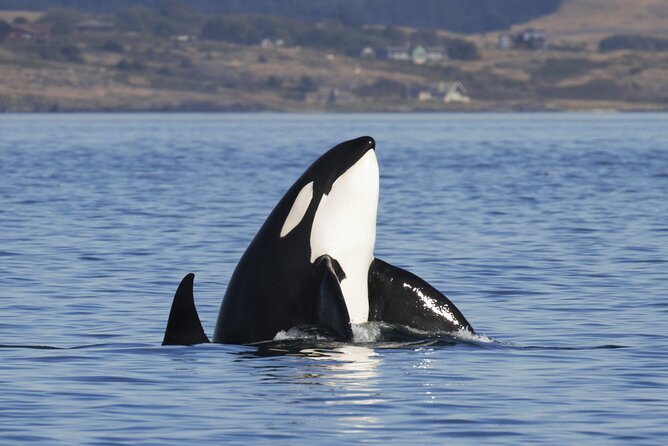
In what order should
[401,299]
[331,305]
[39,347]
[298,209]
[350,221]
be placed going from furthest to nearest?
[39,347]
[401,299]
[298,209]
[350,221]
[331,305]

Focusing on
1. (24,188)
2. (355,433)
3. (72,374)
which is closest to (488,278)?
(72,374)

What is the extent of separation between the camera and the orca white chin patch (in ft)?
44.1

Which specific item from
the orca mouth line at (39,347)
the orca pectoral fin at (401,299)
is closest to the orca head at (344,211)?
the orca pectoral fin at (401,299)

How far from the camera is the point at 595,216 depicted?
32.9 meters

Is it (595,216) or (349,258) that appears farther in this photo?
(595,216)

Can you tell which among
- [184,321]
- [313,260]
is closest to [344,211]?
[313,260]

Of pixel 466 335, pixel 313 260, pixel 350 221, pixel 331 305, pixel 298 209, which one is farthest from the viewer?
pixel 466 335

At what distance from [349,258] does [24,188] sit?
105 ft

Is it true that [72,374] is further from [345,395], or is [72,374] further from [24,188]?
[24,188]

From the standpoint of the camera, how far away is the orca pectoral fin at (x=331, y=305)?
12.7m

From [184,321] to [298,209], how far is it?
1477 mm

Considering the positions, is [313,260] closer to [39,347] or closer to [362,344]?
[362,344]

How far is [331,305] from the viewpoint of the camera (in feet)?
42.0

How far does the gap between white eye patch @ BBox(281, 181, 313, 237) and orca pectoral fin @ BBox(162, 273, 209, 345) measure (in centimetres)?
96
